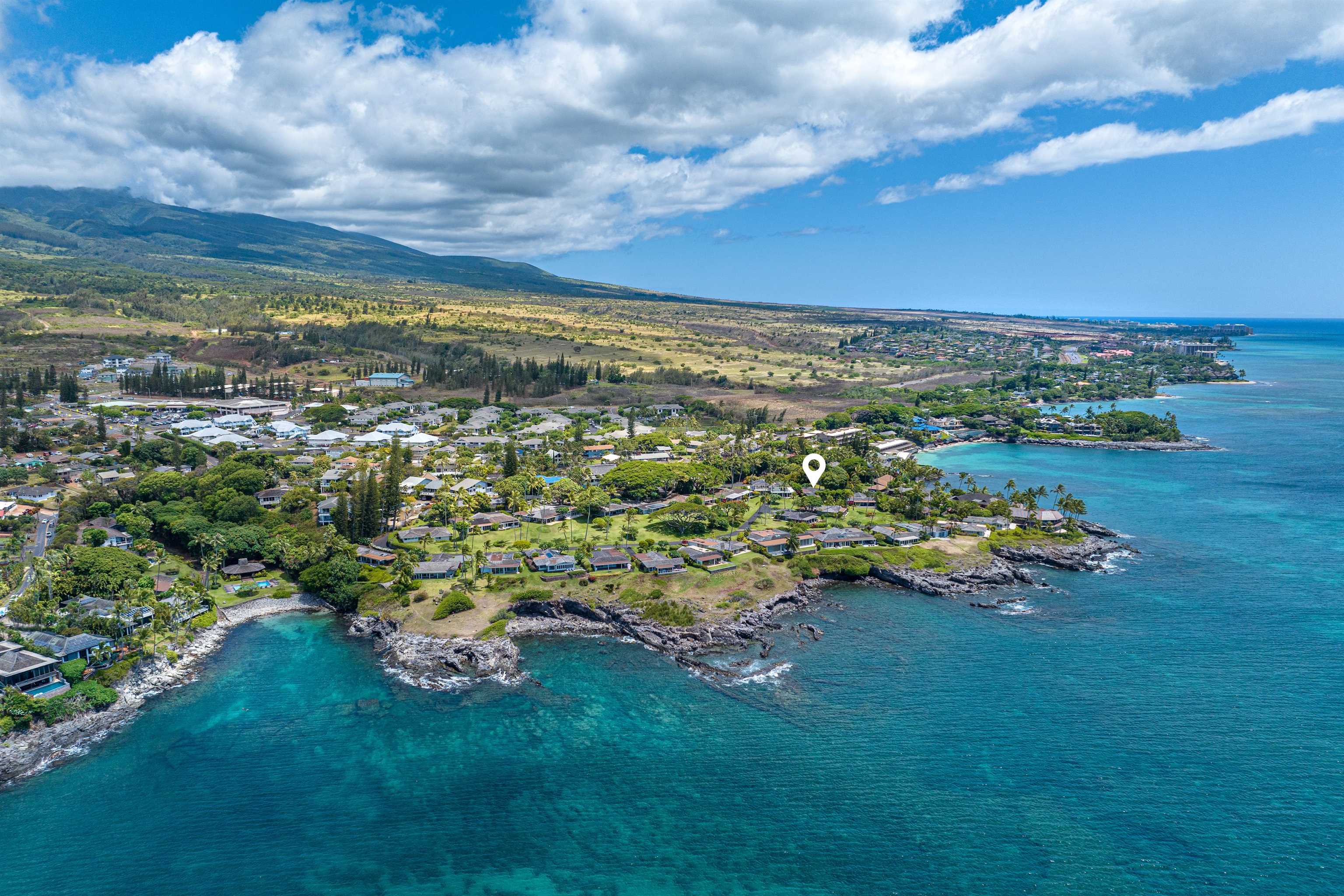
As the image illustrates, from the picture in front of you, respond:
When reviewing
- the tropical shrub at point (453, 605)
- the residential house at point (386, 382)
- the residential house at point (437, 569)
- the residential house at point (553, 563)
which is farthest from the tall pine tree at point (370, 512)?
the residential house at point (386, 382)

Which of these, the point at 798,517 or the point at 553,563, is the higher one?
the point at 798,517

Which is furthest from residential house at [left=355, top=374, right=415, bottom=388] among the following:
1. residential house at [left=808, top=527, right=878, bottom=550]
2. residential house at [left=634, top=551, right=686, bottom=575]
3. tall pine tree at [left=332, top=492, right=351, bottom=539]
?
residential house at [left=808, top=527, right=878, bottom=550]

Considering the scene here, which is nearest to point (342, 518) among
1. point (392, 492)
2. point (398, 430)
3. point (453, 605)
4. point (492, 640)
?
point (392, 492)

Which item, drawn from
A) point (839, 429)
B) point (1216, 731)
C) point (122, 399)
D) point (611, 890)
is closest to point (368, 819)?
point (611, 890)

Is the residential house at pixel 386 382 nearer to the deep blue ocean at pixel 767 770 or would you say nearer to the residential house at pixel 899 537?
the deep blue ocean at pixel 767 770

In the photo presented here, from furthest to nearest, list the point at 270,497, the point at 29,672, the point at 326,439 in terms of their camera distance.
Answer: the point at 326,439
the point at 270,497
the point at 29,672

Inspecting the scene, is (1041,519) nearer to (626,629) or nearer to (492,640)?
(626,629)
